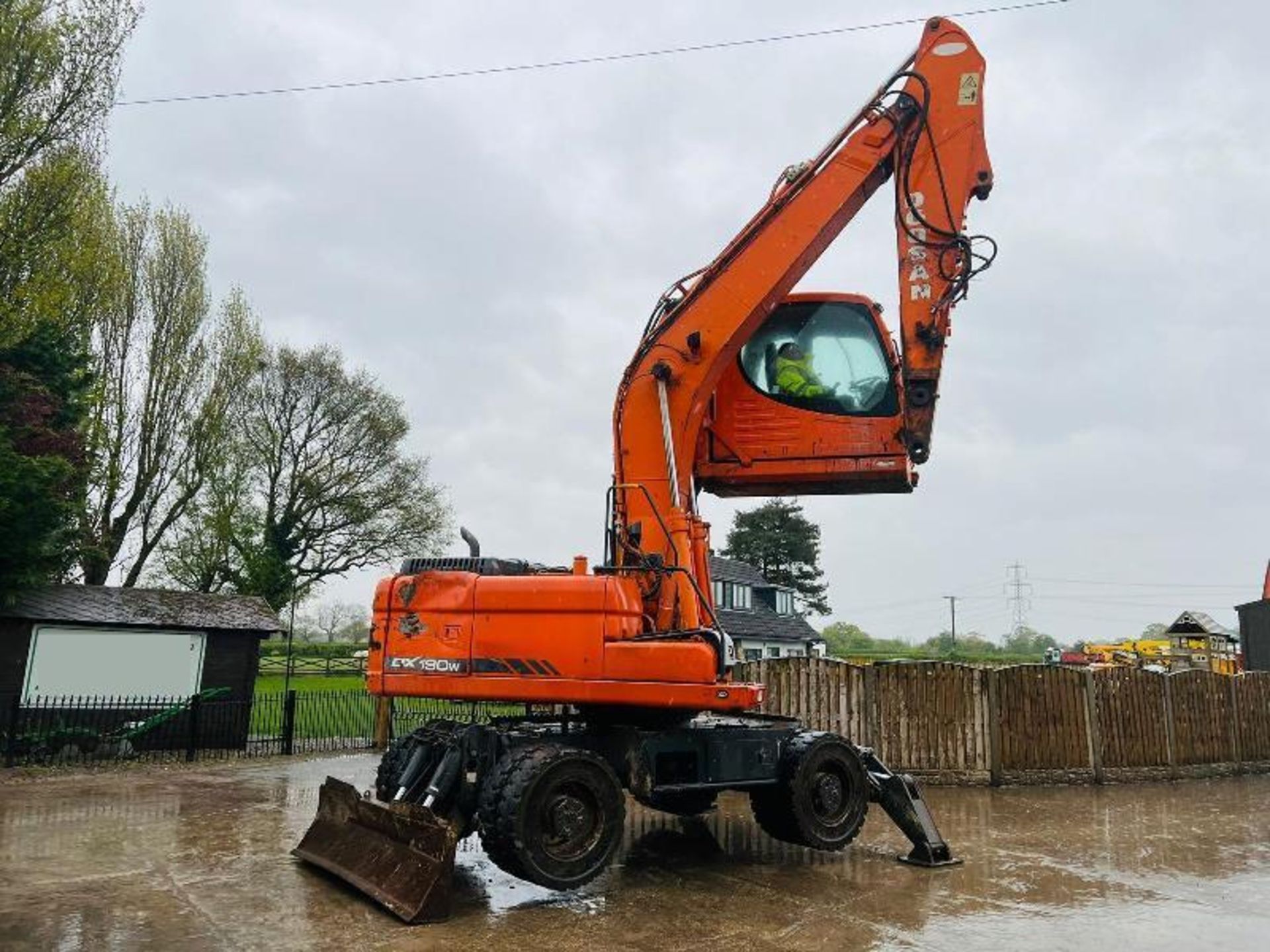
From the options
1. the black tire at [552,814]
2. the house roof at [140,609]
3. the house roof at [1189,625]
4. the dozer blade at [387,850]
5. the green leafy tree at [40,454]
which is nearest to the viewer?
the dozer blade at [387,850]

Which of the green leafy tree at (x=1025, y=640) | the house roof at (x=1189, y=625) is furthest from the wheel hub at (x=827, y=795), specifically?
the green leafy tree at (x=1025, y=640)

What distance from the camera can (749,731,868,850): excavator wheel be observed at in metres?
7.53

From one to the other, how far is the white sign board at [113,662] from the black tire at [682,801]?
10093mm

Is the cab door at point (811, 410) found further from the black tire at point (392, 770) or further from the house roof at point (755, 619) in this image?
the house roof at point (755, 619)

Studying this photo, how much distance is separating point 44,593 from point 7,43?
8.55 metres

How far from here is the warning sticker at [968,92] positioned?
8133 mm

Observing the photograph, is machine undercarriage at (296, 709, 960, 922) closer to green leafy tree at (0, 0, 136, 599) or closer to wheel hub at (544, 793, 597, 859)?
wheel hub at (544, 793, 597, 859)

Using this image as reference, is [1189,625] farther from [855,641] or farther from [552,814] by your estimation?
[855,641]

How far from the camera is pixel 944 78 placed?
8.19 metres

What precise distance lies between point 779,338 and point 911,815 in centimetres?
410

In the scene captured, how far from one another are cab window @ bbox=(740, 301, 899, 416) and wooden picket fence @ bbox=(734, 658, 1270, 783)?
233 inches

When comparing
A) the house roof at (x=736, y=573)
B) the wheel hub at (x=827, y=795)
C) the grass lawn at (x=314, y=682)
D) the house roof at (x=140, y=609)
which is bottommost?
the wheel hub at (x=827, y=795)

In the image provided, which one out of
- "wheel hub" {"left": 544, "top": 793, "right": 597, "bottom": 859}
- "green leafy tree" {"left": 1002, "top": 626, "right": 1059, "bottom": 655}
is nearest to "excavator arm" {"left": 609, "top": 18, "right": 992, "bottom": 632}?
"wheel hub" {"left": 544, "top": 793, "right": 597, "bottom": 859}

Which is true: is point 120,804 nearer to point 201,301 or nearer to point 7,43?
point 7,43
